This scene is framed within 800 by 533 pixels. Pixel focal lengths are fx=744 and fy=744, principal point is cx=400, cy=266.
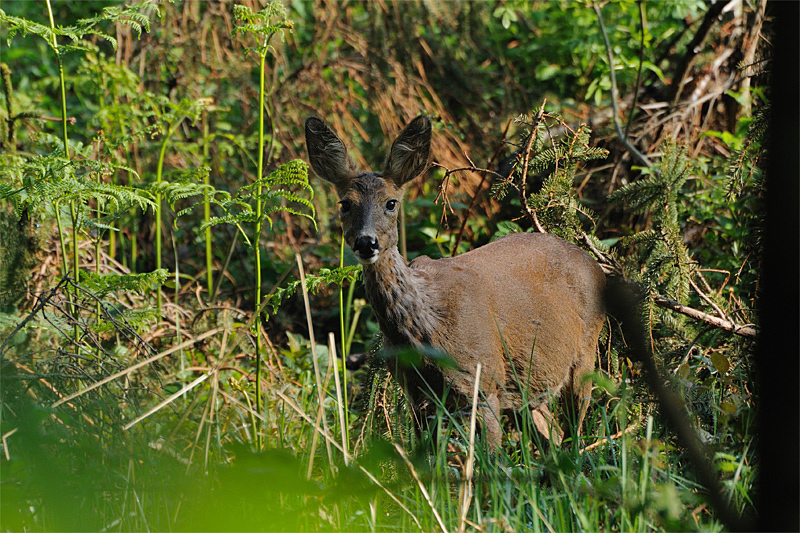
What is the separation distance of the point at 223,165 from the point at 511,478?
5.00 metres

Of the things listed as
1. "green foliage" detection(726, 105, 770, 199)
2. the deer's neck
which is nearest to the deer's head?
the deer's neck

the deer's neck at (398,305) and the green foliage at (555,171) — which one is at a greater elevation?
the green foliage at (555,171)

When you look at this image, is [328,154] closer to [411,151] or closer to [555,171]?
[411,151]

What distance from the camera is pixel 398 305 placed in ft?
11.8

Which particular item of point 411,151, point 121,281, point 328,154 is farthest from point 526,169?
point 121,281

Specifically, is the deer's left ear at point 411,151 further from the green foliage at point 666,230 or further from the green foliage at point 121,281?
the green foliage at point 121,281

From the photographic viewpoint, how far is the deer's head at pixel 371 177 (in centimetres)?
364

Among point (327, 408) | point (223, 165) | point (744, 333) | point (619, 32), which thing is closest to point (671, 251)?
point (744, 333)

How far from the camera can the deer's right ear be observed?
393 cm

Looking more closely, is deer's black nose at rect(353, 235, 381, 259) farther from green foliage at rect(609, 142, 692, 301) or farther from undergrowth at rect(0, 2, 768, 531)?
green foliage at rect(609, 142, 692, 301)

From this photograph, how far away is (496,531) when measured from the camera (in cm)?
245

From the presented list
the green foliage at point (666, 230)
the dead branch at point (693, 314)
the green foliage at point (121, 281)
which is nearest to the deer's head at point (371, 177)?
the green foliage at point (121, 281)

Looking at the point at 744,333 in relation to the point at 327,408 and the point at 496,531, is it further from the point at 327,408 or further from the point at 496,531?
the point at 327,408

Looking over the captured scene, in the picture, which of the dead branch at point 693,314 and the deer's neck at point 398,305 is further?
the dead branch at point 693,314
